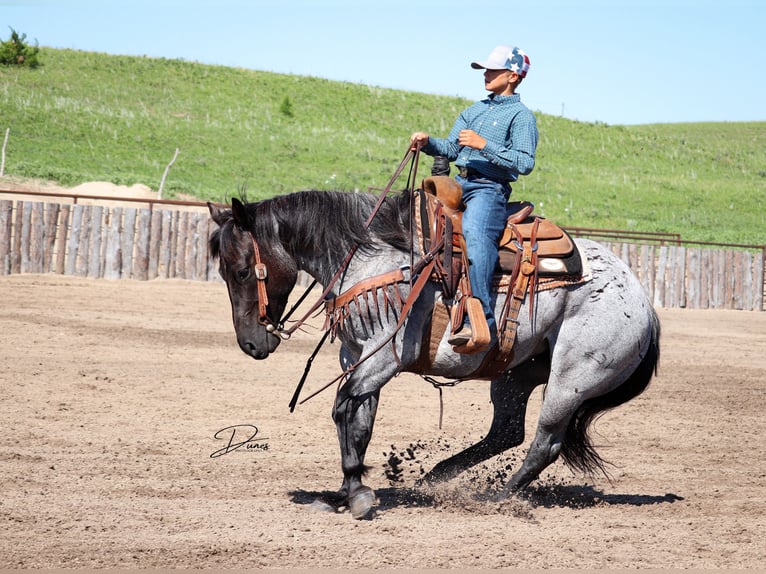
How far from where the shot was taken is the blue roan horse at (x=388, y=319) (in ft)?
16.8

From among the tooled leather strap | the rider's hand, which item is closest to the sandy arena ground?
the tooled leather strap

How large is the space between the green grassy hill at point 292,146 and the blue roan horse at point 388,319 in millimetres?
24236

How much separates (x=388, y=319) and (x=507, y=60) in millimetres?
1673

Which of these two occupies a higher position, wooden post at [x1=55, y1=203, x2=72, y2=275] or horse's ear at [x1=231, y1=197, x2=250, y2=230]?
horse's ear at [x1=231, y1=197, x2=250, y2=230]

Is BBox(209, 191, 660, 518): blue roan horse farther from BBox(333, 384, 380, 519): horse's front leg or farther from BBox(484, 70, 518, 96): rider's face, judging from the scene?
BBox(484, 70, 518, 96): rider's face

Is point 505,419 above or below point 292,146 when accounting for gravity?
below

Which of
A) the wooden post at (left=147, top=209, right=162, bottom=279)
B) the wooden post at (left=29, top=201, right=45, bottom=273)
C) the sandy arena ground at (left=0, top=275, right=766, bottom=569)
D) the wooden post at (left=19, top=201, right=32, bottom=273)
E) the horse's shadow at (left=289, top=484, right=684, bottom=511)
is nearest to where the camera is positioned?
the sandy arena ground at (left=0, top=275, right=766, bottom=569)

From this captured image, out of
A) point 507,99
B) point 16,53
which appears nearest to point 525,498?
point 507,99

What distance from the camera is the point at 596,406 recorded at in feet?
19.1

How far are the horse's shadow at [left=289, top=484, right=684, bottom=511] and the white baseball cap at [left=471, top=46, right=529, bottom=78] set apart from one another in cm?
256

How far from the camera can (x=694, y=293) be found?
2206cm

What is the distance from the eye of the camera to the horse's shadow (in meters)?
5.52

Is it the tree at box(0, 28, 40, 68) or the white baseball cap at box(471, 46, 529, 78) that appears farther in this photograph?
the tree at box(0, 28, 40, 68)

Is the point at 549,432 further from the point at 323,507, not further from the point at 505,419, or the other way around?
the point at 323,507
